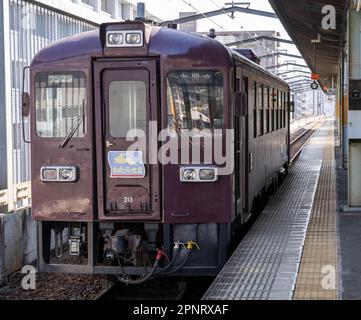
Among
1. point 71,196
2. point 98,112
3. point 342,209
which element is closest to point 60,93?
point 98,112

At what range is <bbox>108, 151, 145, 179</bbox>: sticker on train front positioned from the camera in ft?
23.4

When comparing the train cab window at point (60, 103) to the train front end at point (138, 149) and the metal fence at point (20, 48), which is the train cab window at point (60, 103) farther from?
the metal fence at point (20, 48)

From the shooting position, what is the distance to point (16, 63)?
1112 centimetres

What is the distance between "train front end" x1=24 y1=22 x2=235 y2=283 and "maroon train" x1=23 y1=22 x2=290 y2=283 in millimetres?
11

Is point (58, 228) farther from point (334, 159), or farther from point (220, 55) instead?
point (334, 159)

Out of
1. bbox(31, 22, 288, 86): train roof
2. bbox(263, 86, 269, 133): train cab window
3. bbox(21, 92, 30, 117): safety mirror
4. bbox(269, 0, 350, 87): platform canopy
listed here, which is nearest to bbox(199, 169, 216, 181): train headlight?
bbox(31, 22, 288, 86): train roof

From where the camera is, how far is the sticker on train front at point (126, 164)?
23.4 feet

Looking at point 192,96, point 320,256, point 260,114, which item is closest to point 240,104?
point 192,96

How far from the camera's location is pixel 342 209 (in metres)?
10.5

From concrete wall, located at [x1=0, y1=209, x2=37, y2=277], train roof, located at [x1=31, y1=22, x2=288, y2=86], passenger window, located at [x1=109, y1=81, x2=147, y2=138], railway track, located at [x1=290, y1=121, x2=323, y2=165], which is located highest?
train roof, located at [x1=31, y1=22, x2=288, y2=86]

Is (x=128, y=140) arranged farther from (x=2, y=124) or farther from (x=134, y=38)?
(x=2, y=124)

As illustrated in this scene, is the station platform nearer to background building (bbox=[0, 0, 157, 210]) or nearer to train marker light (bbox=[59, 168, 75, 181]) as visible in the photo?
train marker light (bbox=[59, 168, 75, 181])

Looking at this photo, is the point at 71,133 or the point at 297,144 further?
the point at 297,144

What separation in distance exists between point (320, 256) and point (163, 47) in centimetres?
288
